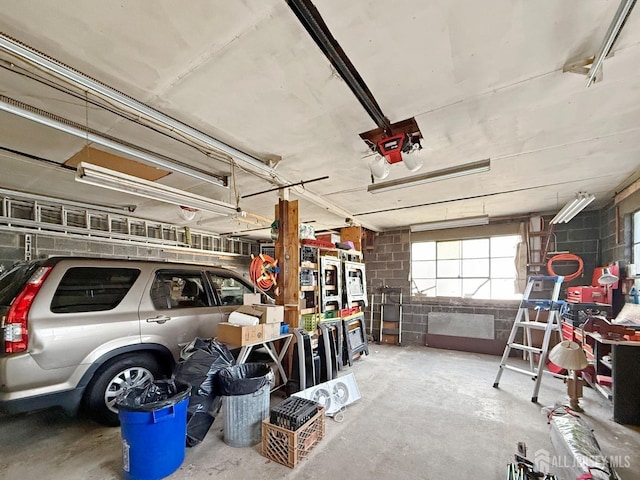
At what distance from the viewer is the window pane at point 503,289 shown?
534cm

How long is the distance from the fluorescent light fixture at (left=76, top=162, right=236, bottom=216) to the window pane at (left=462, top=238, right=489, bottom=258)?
16.1 feet

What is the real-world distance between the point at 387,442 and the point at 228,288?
8.58 feet

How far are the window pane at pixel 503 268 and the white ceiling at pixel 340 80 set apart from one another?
2432 millimetres

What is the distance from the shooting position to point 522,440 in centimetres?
233

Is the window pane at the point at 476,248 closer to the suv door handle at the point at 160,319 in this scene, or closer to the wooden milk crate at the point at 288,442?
the wooden milk crate at the point at 288,442

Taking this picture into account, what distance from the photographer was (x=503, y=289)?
543 centimetres

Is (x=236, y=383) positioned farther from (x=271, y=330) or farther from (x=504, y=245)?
(x=504, y=245)

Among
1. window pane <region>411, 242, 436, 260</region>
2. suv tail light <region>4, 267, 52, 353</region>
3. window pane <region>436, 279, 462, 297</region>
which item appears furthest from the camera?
window pane <region>411, 242, 436, 260</region>

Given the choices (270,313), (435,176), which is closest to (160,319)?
(270,313)

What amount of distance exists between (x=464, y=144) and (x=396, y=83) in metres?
1.21

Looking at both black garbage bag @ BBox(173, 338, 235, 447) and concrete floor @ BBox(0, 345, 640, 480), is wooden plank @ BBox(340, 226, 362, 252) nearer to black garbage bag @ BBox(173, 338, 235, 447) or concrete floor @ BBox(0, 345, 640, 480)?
concrete floor @ BBox(0, 345, 640, 480)

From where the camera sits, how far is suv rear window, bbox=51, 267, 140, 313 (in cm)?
220

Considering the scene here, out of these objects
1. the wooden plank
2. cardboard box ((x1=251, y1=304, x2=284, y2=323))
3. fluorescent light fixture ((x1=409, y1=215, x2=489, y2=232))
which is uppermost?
fluorescent light fixture ((x1=409, y1=215, x2=489, y2=232))

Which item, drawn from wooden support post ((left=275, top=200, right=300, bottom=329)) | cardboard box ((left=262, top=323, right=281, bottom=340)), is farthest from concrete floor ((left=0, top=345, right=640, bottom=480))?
wooden support post ((left=275, top=200, right=300, bottom=329))
